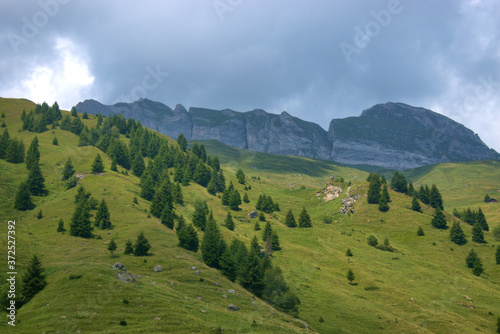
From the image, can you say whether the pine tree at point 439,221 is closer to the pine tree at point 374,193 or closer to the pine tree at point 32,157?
the pine tree at point 374,193

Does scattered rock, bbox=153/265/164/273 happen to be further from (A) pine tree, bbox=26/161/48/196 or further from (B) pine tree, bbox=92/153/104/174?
(B) pine tree, bbox=92/153/104/174

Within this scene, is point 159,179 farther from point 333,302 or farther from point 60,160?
point 333,302

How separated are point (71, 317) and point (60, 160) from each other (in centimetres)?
12627

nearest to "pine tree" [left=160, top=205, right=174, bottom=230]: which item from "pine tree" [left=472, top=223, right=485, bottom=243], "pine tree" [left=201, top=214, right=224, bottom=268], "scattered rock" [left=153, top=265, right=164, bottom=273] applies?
"pine tree" [left=201, top=214, right=224, bottom=268]

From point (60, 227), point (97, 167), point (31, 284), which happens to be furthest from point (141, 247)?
point (97, 167)

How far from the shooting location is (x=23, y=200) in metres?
98.0

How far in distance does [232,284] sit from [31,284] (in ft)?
132

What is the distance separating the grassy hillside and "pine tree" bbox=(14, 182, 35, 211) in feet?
8.55

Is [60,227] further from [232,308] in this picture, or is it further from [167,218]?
[232,308]

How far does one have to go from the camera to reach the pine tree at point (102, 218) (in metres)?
88.4

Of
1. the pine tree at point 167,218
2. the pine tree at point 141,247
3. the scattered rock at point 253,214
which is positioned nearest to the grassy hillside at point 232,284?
the pine tree at point 141,247

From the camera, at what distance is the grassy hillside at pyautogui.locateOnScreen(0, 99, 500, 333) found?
141ft

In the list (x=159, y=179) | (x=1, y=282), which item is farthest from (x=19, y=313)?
(x=159, y=179)

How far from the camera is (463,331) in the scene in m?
60.9
